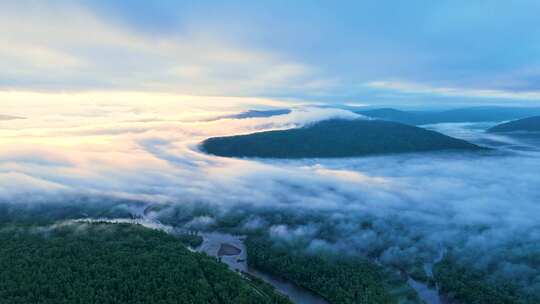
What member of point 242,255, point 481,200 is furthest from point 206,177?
point 481,200

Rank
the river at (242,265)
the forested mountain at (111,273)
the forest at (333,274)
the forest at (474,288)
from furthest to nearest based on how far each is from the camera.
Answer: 1. the river at (242,265)
2. the forest at (333,274)
3. the forest at (474,288)
4. the forested mountain at (111,273)

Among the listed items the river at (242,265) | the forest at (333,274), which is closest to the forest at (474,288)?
the forest at (333,274)

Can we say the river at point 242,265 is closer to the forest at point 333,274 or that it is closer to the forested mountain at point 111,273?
the forest at point 333,274

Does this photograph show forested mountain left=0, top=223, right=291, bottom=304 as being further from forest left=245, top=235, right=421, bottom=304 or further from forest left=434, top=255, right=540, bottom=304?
forest left=434, top=255, right=540, bottom=304

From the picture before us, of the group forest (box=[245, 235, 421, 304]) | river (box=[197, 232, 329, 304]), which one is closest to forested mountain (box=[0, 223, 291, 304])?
river (box=[197, 232, 329, 304])

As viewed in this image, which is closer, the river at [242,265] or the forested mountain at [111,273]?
the forested mountain at [111,273]

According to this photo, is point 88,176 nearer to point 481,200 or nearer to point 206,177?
point 206,177

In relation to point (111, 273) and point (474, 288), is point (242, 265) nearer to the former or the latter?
point (111, 273)

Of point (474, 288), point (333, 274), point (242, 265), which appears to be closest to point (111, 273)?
point (242, 265)
